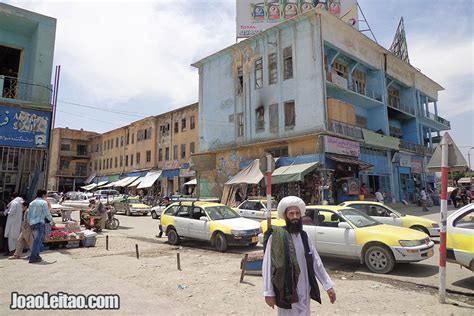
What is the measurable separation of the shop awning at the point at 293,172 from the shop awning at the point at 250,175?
134 cm

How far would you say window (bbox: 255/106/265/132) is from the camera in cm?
2529

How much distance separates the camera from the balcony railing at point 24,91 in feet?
35.2

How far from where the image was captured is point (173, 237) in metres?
11.7

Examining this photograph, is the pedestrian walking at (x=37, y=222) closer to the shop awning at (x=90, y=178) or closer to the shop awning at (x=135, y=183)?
the shop awning at (x=135, y=183)

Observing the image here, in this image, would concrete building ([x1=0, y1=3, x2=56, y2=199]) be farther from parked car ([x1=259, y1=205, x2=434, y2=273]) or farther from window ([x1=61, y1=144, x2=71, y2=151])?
window ([x1=61, y1=144, x2=71, y2=151])

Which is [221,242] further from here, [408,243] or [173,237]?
[408,243]

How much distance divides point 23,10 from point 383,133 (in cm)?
2541

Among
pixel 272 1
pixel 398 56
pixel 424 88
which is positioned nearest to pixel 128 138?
pixel 272 1

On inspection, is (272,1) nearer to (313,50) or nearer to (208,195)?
(313,50)

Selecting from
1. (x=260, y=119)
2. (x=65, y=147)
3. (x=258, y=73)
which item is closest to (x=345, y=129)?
(x=260, y=119)

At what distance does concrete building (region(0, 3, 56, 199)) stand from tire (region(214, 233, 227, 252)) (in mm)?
6067

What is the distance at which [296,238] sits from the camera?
3203 mm

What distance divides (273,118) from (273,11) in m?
9.89

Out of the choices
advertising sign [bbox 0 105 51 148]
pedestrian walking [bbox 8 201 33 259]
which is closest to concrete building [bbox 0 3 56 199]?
advertising sign [bbox 0 105 51 148]
